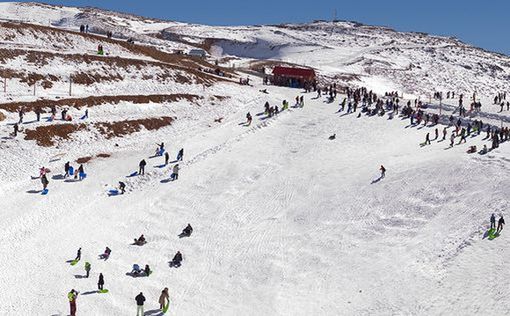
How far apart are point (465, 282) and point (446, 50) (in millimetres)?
125199

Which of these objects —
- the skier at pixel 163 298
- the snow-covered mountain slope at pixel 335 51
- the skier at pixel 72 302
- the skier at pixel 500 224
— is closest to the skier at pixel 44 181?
the skier at pixel 72 302

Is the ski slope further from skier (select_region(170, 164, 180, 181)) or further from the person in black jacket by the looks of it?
the person in black jacket

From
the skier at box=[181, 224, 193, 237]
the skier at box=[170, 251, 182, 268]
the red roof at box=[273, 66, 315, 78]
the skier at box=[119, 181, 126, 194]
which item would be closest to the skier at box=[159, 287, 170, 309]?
the skier at box=[170, 251, 182, 268]

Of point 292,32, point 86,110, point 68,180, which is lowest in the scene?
point 68,180

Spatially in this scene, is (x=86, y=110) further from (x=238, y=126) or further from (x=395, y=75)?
(x=395, y=75)

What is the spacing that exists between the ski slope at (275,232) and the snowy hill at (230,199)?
4.2 inches

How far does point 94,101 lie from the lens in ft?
175

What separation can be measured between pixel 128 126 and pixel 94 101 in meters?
5.43

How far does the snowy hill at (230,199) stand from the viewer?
1009 inches

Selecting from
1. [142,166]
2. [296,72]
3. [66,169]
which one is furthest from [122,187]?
[296,72]

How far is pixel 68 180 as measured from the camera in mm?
38625

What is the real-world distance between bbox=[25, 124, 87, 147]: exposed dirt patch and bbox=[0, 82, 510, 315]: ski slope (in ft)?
11.6

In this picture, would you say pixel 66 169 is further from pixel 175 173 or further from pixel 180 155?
pixel 180 155

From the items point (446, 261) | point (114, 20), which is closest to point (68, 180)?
point (446, 261)
